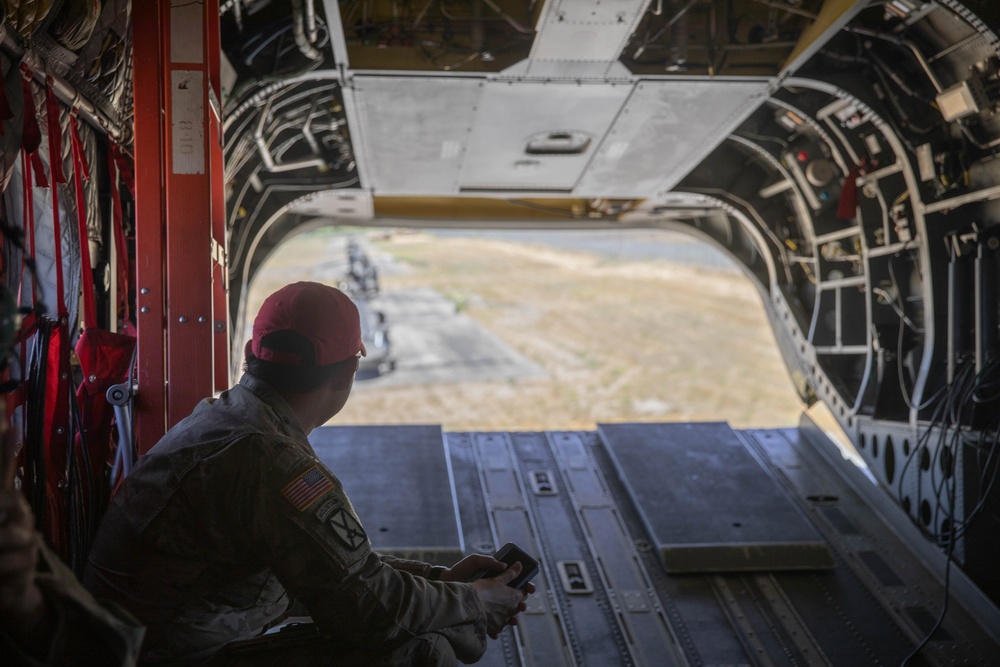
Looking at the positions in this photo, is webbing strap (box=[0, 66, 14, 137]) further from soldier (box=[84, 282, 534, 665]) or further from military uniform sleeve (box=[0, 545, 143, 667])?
military uniform sleeve (box=[0, 545, 143, 667])

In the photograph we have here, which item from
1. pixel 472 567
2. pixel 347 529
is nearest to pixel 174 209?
pixel 347 529

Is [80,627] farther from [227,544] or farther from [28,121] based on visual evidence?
[28,121]

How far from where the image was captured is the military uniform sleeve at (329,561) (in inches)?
77.8

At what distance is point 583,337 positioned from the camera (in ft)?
84.6

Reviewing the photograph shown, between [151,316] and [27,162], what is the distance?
649 millimetres

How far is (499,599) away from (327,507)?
26.3 inches

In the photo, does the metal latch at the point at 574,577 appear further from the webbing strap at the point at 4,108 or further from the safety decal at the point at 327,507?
the webbing strap at the point at 4,108

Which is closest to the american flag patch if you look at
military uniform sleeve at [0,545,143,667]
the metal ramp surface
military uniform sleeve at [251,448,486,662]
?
military uniform sleeve at [251,448,486,662]

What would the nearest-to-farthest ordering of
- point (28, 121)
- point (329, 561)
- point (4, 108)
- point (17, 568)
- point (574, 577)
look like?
point (17, 568)
point (329, 561)
point (4, 108)
point (28, 121)
point (574, 577)

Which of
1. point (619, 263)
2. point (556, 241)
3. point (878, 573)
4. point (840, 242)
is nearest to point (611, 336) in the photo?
point (619, 263)

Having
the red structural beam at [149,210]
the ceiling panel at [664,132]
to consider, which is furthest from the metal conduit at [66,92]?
the ceiling panel at [664,132]

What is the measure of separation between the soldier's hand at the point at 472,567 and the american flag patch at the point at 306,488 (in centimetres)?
67

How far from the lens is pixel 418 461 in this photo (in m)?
5.71

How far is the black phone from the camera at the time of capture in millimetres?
2515
